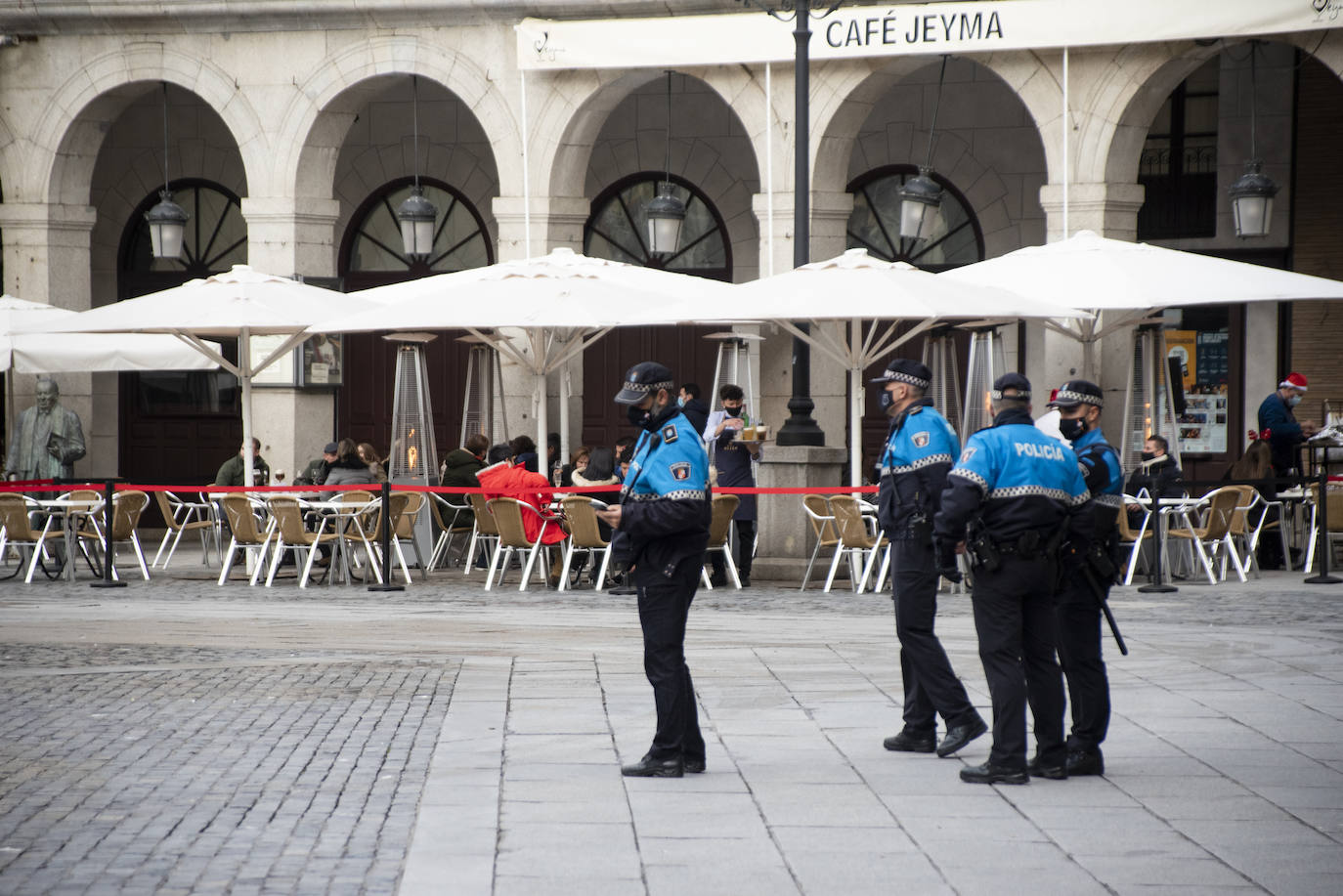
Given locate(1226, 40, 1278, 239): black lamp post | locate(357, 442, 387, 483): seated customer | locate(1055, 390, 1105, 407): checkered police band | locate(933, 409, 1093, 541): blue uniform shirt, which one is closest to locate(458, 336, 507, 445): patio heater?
locate(357, 442, 387, 483): seated customer

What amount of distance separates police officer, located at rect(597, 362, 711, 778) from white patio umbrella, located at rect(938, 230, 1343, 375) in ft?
26.0

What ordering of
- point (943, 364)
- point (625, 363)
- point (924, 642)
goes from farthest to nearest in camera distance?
point (625, 363), point (943, 364), point (924, 642)

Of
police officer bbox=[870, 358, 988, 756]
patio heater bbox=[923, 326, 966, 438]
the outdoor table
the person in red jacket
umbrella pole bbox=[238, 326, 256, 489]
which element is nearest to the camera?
police officer bbox=[870, 358, 988, 756]

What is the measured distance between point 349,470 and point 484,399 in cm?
225

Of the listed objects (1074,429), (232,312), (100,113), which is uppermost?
(100,113)

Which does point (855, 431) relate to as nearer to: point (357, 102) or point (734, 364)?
point (734, 364)

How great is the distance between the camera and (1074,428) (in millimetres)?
7566

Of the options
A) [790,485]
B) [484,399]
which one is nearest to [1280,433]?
[790,485]

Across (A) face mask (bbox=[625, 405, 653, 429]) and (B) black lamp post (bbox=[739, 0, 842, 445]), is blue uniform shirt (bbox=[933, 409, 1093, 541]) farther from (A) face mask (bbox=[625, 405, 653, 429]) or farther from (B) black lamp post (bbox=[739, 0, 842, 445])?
(B) black lamp post (bbox=[739, 0, 842, 445])

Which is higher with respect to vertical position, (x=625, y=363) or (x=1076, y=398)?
(x=625, y=363)

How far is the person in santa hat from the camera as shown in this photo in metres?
16.1

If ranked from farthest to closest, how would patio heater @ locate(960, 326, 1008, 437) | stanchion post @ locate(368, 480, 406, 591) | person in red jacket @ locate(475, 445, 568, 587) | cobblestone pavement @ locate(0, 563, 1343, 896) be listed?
1. patio heater @ locate(960, 326, 1008, 437)
2. person in red jacket @ locate(475, 445, 568, 587)
3. stanchion post @ locate(368, 480, 406, 591)
4. cobblestone pavement @ locate(0, 563, 1343, 896)

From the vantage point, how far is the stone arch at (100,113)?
1928 centimetres

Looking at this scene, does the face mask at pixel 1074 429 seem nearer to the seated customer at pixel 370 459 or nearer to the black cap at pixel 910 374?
the black cap at pixel 910 374
